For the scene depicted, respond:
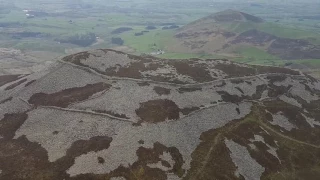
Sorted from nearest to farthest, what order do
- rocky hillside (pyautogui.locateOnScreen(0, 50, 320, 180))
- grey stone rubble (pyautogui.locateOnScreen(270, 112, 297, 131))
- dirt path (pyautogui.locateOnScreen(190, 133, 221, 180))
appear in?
rocky hillside (pyautogui.locateOnScreen(0, 50, 320, 180))
dirt path (pyautogui.locateOnScreen(190, 133, 221, 180))
grey stone rubble (pyautogui.locateOnScreen(270, 112, 297, 131))

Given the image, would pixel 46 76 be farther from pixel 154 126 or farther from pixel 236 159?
pixel 236 159

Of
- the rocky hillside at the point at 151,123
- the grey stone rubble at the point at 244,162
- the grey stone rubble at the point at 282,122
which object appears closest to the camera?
the rocky hillside at the point at 151,123

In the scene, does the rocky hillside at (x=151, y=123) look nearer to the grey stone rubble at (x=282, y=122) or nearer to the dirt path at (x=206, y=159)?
the dirt path at (x=206, y=159)

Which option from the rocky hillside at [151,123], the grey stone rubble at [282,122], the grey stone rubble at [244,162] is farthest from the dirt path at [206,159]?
the grey stone rubble at [282,122]

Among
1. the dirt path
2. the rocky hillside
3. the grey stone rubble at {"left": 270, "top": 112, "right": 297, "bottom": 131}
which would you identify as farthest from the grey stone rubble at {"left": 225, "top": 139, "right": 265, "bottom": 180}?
the grey stone rubble at {"left": 270, "top": 112, "right": 297, "bottom": 131}

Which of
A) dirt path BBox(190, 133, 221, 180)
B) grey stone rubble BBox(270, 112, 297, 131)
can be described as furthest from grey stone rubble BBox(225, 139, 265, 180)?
grey stone rubble BBox(270, 112, 297, 131)

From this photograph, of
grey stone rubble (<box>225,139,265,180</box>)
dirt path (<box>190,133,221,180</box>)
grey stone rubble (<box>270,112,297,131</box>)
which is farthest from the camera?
grey stone rubble (<box>270,112,297,131</box>)

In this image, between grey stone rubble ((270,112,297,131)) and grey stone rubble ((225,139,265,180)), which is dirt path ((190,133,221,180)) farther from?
grey stone rubble ((270,112,297,131))

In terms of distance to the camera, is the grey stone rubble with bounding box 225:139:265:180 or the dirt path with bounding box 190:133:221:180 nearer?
A: the dirt path with bounding box 190:133:221:180

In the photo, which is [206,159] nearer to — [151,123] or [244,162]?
[244,162]

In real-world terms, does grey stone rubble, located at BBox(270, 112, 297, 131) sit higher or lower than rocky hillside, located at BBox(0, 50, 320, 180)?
lower
